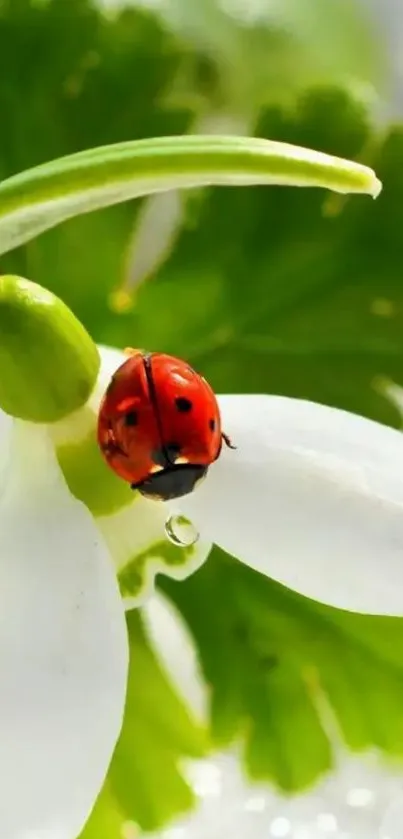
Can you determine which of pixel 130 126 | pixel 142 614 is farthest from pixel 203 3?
pixel 142 614

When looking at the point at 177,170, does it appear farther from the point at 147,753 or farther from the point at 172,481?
the point at 147,753

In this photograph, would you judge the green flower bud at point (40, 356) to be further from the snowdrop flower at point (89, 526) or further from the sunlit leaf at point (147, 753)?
the sunlit leaf at point (147, 753)

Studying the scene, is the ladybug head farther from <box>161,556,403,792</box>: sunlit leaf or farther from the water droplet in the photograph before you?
<box>161,556,403,792</box>: sunlit leaf

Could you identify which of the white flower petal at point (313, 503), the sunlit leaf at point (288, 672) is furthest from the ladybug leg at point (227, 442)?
the sunlit leaf at point (288, 672)

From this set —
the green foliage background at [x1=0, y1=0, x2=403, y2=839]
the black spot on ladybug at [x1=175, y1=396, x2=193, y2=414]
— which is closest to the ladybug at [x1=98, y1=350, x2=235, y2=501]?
the black spot on ladybug at [x1=175, y1=396, x2=193, y2=414]

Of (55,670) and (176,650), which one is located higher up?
(55,670)

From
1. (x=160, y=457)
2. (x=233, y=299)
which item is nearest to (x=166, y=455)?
(x=160, y=457)

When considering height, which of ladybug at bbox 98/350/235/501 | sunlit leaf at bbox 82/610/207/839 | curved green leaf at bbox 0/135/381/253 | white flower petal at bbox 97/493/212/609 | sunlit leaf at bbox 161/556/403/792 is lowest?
sunlit leaf at bbox 82/610/207/839
